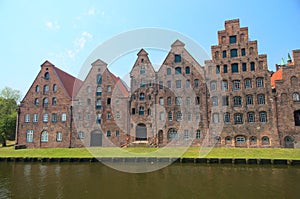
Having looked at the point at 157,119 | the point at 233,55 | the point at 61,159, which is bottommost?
the point at 61,159

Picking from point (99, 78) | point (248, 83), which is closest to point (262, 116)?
point (248, 83)

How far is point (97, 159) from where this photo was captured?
2155cm

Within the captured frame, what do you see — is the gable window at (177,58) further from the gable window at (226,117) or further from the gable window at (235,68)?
the gable window at (226,117)

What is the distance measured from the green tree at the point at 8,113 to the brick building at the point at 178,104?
3035 mm

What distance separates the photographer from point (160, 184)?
12.7 m

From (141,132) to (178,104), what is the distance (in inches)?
272

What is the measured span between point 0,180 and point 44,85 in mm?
21073

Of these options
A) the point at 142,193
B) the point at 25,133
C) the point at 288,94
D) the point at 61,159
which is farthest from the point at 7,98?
the point at 288,94

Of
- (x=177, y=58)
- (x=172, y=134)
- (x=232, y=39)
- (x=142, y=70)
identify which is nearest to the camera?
(x=232, y=39)

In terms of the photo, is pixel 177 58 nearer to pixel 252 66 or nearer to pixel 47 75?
pixel 252 66

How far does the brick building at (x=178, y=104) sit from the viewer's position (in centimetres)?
2603

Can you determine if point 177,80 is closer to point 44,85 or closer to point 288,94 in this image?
point 288,94

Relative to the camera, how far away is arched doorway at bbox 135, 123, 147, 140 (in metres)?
29.7

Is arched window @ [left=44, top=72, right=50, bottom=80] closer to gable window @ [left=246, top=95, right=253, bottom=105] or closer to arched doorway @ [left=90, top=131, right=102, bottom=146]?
arched doorway @ [left=90, top=131, right=102, bottom=146]
